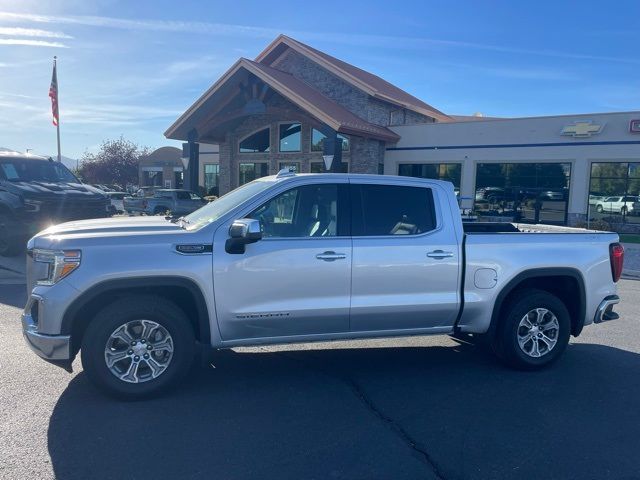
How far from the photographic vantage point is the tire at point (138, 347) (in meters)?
4.25

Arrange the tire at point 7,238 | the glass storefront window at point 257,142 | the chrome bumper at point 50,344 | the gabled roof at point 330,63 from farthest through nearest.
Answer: the glass storefront window at point 257,142, the gabled roof at point 330,63, the tire at point 7,238, the chrome bumper at point 50,344

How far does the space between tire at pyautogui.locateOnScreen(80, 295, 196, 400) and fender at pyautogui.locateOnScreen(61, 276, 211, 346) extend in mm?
112

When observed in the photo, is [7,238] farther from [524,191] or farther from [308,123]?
[524,191]

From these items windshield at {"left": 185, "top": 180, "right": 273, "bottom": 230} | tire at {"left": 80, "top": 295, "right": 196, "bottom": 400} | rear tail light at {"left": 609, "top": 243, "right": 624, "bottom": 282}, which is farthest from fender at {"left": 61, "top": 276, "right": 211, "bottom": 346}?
rear tail light at {"left": 609, "top": 243, "right": 624, "bottom": 282}

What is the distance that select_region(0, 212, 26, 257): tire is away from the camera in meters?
11.5

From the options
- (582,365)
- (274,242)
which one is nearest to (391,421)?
(274,242)

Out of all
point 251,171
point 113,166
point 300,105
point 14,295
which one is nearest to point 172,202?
point 300,105

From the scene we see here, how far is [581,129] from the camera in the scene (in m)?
21.9

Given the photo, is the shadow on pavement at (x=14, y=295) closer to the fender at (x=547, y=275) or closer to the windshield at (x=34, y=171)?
the windshield at (x=34, y=171)

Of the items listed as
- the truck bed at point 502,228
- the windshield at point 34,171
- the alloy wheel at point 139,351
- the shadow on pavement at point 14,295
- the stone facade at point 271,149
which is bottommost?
Answer: the shadow on pavement at point 14,295

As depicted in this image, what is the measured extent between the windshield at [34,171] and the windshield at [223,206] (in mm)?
8585

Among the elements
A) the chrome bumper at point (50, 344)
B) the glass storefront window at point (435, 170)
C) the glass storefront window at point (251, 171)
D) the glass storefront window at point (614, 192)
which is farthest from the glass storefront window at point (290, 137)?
the chrome bumper at point (50, 344)

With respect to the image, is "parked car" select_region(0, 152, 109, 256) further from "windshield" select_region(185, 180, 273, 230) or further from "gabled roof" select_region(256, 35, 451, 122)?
"gabled roof" select_region(256, 35, 451, 122)

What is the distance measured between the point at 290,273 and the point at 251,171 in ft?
79.9
